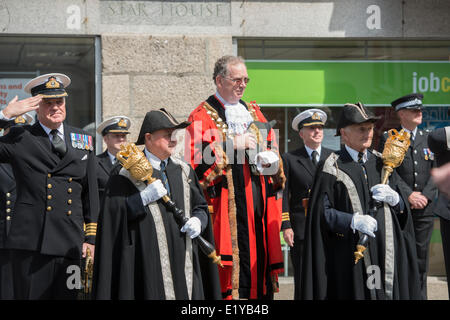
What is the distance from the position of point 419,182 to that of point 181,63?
130 inches

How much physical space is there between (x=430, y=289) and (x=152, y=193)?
19.0 feet

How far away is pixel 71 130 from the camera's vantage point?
6641 mm

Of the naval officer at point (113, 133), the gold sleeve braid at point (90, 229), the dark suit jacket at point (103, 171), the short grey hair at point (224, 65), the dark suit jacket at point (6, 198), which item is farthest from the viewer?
the naval officer at point (113, 133)

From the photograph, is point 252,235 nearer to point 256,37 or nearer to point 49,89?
point 49,89

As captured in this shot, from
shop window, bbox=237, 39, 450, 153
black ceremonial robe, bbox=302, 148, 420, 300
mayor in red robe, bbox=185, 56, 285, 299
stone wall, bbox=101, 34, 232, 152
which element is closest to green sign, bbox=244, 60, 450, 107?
shop window, bbox=237, 39, 450, 153

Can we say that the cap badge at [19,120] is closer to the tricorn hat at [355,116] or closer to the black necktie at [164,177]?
the black necktie at [164,177]

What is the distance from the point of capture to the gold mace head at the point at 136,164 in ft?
18.0

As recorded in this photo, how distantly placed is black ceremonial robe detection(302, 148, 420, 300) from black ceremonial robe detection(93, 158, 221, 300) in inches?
41.1

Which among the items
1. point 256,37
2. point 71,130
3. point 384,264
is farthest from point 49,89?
point 256,37

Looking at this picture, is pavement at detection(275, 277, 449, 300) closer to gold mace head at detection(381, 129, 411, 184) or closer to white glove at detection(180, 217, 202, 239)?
gold mace head at detection(381, 129, 411, 184)

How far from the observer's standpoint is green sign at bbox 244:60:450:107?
1001 centimetres

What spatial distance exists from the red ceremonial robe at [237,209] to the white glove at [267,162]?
67 millimetres

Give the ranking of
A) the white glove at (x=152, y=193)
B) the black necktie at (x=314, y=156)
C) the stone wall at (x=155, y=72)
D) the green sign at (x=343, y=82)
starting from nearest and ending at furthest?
the white glove at (x=152, y=193)
the black necktie at (x=314, y=156)
the stone wall at (x=155, y=72)
the green sign at (x=343, y=82)

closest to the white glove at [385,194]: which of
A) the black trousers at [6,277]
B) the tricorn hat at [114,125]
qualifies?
the black trousers at [6,277]
